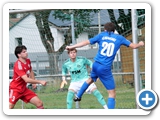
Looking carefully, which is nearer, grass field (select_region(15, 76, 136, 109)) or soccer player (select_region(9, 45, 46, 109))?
soccer player (select_region(9, 45, 46, 109))

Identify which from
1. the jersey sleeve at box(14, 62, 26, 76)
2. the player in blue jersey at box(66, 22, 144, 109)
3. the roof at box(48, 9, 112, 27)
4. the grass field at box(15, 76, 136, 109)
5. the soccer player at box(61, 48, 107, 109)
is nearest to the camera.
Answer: the player in blue jersey at box(66, 22, 144, 109)

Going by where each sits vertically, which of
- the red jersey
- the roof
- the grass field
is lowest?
the grass field

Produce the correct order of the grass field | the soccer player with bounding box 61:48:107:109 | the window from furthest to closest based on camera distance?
the window, the grass field, the soccer player with bounding box 61:48:107:109

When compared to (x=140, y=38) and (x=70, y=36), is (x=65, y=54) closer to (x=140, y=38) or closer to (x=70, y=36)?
(x=70, y=36)

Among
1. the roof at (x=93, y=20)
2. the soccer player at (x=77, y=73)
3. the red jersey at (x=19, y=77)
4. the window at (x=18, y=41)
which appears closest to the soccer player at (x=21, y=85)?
the red jersey at (x=19, y=77)

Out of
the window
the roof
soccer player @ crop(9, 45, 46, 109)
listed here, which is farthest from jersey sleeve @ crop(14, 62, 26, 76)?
the window

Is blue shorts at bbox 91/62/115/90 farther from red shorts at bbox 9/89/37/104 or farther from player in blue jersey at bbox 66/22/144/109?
red shorts at bbox 9/89/37/104

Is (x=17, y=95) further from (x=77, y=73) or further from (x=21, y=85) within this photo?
(x=77, y=73)

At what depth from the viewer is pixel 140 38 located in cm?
1008

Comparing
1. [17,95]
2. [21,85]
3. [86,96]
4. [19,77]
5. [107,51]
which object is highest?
[107,51]

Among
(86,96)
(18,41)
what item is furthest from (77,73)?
(18,41)

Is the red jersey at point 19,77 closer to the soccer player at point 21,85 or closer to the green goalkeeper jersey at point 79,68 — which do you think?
the soccer player at point 21,85
